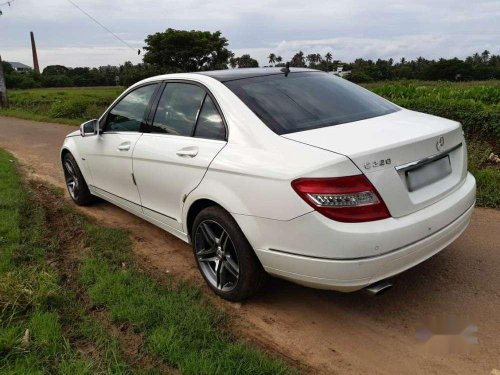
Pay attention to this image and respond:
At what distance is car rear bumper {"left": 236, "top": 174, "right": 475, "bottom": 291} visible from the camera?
103 inches

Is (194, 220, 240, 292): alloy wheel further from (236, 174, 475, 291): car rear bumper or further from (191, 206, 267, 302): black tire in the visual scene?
(236, 174, 475, 291): car rear bumper

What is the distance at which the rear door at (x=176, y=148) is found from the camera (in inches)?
133

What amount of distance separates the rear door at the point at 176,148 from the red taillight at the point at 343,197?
879 mm

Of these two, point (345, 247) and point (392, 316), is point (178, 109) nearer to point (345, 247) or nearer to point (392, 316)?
point (345, 247)

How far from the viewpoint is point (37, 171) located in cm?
803

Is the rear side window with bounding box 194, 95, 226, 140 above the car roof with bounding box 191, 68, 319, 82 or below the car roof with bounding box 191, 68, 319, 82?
below

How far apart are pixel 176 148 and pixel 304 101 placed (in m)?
1.04

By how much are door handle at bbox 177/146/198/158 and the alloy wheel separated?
1.63 ft

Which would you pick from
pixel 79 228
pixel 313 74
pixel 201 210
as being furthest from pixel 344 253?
pixel 79 228

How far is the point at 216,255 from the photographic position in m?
3.40

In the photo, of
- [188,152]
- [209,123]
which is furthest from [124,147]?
[209,123]

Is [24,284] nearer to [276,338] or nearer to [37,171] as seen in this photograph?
[276,338]

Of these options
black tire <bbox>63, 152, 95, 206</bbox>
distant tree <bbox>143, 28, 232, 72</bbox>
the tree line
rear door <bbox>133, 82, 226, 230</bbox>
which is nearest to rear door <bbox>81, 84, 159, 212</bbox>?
rear door <bbox>133, 82, 226, 230</bbox>

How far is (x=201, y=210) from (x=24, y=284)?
137 centimetres
